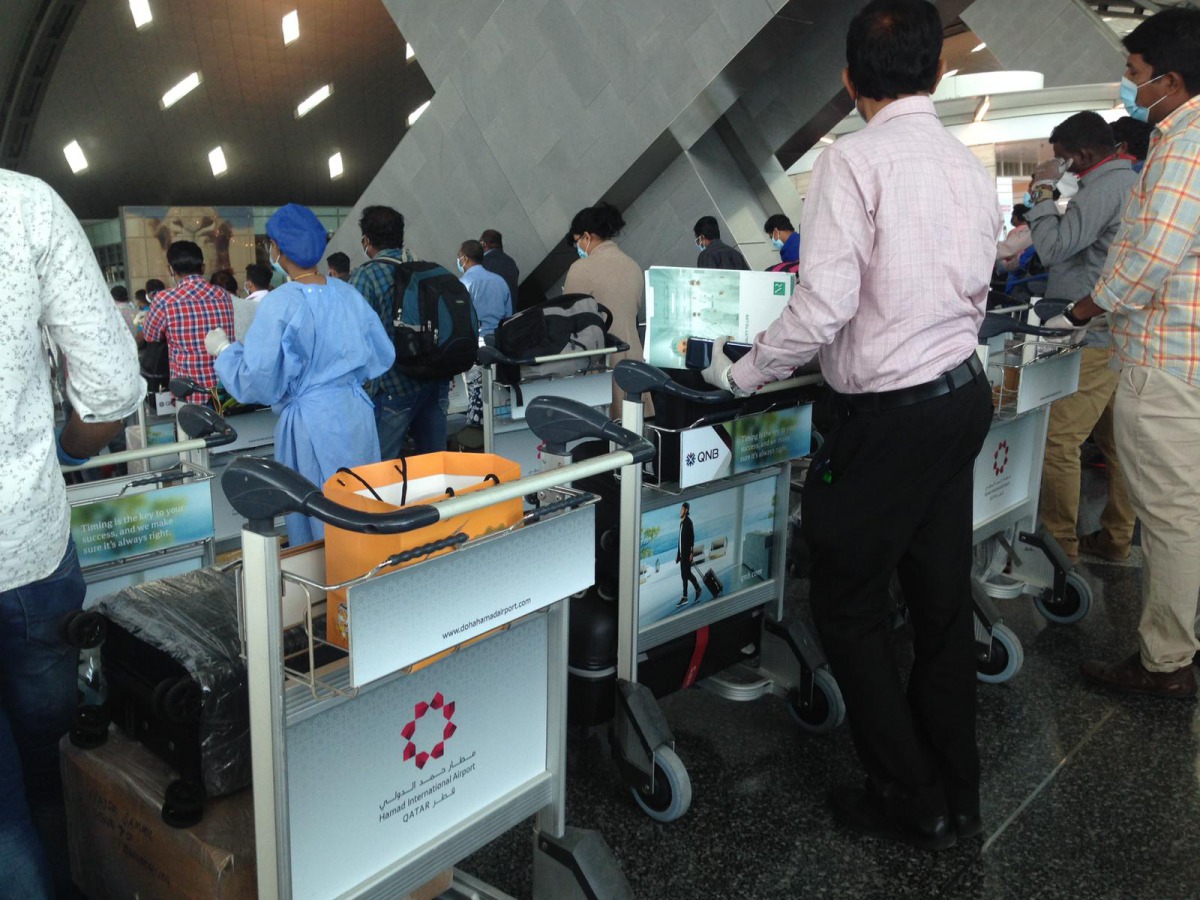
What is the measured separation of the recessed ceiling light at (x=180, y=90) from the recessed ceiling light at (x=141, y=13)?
4.89 feet

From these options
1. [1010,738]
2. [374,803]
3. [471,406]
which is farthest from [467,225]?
[374,803]

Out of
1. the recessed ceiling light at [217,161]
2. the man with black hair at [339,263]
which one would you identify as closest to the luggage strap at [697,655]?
the man with black hair at [339,263]

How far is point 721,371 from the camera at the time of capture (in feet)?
7.75

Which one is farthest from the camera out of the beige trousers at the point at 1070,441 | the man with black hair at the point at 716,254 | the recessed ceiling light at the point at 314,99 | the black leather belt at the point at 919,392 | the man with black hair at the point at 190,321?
the recessed ceiling light at the point at 314,99

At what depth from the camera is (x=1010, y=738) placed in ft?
9.82

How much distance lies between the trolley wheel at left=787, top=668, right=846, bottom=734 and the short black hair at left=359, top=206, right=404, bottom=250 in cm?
276

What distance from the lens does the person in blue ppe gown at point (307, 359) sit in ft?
10.3

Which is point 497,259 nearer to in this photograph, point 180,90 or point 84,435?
point 84,435

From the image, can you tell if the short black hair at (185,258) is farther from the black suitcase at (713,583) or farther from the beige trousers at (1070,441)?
the beige trousers at (1070,441)

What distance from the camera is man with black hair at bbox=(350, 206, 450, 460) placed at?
425 centimetres

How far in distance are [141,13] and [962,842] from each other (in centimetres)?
2175

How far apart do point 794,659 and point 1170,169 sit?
1801 mm

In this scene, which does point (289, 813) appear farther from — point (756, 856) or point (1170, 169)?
point (1170, 169)

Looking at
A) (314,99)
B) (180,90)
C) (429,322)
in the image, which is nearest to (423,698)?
(429,322)
